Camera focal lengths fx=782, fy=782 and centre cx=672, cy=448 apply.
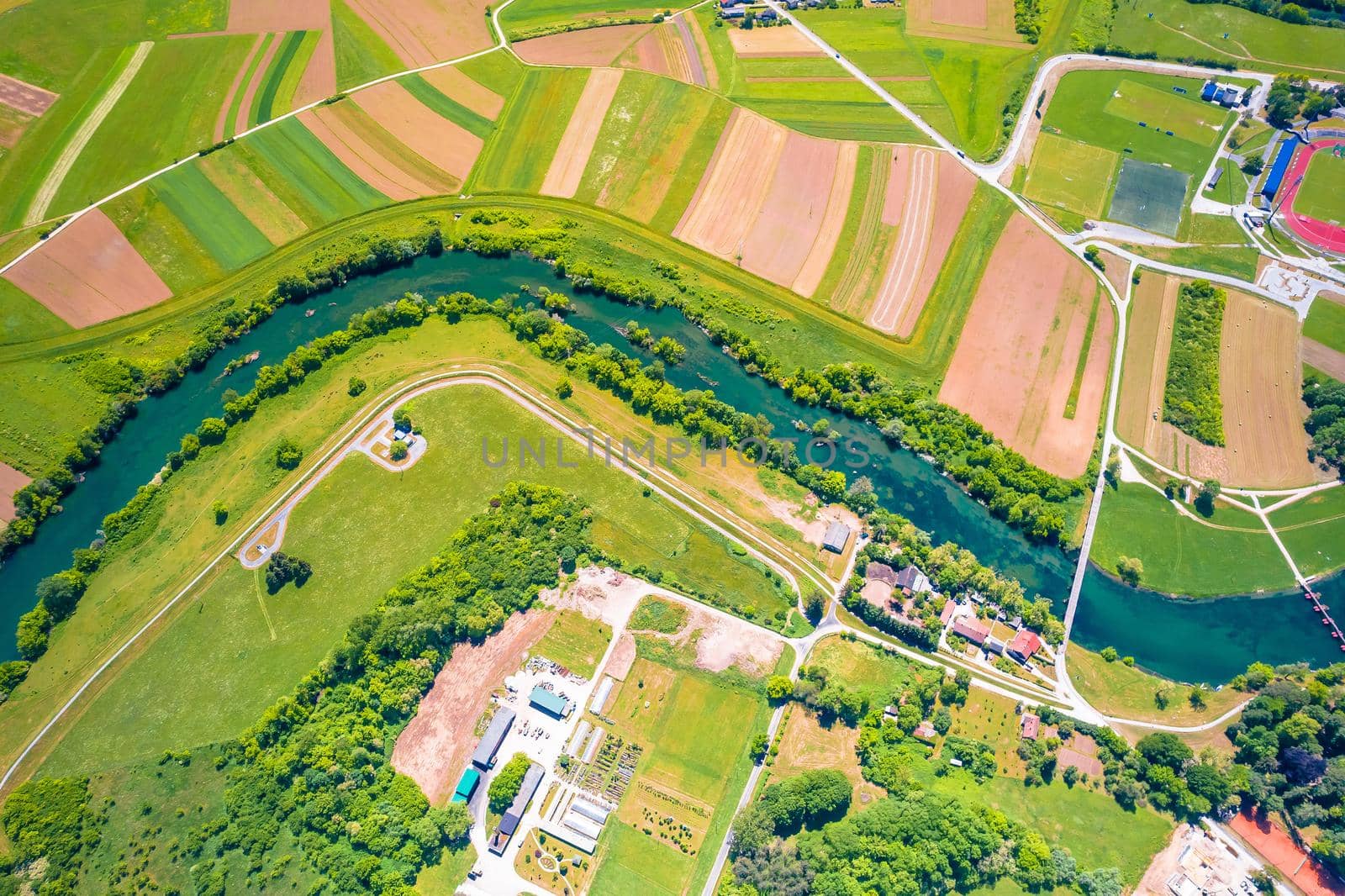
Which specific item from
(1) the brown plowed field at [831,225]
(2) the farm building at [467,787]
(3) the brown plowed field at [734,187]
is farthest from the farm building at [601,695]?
(3) the brown plowed field at [734,187]

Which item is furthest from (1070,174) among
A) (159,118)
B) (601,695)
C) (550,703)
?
(159,118)

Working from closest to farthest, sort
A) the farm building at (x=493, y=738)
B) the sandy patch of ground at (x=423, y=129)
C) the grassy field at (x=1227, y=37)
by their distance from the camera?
the farm building at (x=493, y=738), the sandy patch of ground at (x=423, y=129), the grassy field at (x=1227, y=37)

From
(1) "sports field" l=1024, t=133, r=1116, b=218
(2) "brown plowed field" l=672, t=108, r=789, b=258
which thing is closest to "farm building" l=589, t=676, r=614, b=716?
(2) "brown plowed field" l=672, t=108, r=789, b=258

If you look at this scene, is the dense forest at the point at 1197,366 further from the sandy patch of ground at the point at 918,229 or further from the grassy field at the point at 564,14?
the grassy field at the point at 564,14

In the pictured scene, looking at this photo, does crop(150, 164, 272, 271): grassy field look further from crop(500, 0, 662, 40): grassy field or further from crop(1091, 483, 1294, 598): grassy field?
crop(1091, 483, 1294, 598): grassy field

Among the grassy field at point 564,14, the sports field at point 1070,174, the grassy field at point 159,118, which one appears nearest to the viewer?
the grassy field at point 159,118

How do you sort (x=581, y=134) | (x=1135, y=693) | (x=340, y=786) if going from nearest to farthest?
(x=340, y=786)
(x=1135, y=693)
(x=581, y=134)

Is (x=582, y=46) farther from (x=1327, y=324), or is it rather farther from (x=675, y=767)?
(x=1327, y=324)

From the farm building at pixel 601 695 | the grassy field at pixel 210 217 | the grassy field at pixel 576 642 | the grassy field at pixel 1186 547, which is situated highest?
the grassy field at pixel 1186 547
